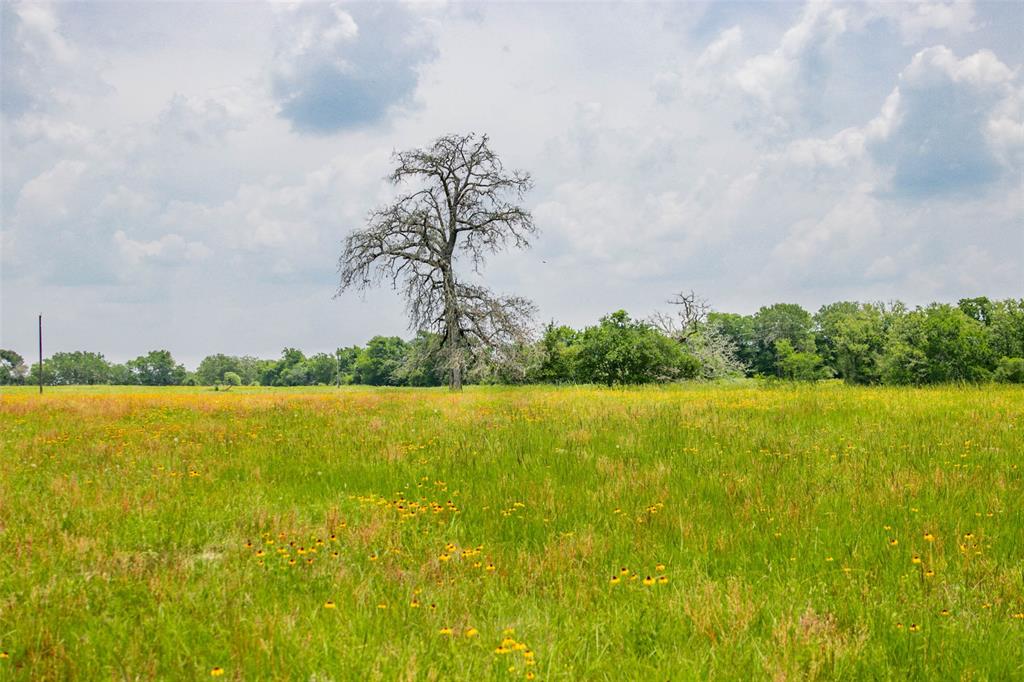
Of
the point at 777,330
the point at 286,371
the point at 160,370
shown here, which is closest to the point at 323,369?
the point at 286,371

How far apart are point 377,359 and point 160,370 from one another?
254 ft

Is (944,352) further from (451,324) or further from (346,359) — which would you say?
(346,359)

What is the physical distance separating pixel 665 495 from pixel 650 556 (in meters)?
1.58

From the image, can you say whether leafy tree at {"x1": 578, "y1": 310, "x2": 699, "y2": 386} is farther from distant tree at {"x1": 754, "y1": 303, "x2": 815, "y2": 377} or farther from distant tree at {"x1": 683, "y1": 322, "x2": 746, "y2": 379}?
distant tree at {"x1": 754, "y1": 303, "x2": 815, "y2": 377}

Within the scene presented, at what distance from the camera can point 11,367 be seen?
12681cm

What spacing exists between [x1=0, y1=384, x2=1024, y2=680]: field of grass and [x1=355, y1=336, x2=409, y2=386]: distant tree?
89013mm

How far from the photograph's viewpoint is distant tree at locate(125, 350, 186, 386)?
142875 mm

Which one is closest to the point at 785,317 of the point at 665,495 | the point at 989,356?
the point at 989,356

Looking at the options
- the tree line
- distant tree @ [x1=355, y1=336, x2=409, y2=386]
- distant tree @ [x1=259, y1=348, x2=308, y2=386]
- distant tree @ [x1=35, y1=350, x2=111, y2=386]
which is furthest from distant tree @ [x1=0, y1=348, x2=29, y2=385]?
the tree line

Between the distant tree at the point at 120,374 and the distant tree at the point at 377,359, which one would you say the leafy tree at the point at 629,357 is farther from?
the distant tree at the point at 120,374

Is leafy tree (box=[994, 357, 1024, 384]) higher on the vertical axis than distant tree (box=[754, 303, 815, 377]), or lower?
lower

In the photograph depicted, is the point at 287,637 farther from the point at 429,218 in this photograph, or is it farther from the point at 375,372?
the point at 375,372

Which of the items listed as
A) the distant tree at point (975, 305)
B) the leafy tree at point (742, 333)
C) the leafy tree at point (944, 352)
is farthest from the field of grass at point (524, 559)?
the leafy tree at point (742, 333)

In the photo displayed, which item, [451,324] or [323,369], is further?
[323,369]
